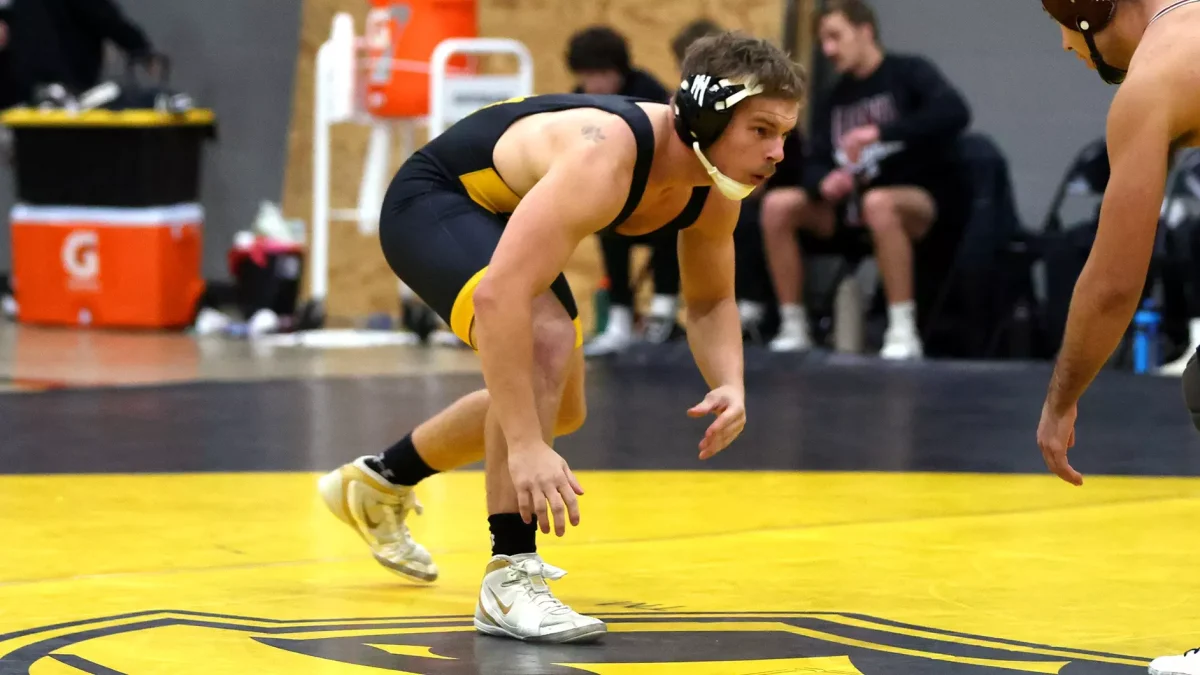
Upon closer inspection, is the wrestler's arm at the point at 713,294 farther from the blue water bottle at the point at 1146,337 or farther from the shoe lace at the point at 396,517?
the blue water bottle at the point at 1146,337

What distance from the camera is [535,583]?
306 cm

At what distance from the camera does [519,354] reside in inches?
113

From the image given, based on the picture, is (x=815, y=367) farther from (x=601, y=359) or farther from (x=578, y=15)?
(x=578, y=15)

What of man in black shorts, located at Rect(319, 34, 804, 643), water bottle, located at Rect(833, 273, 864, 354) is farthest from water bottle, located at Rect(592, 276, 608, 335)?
man in black shorts, located at Rect(319, 34, 804, 643)

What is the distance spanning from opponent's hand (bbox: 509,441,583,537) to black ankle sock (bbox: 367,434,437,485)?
2.41ft

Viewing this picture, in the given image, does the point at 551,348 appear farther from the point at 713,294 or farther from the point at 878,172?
the point at 878,172

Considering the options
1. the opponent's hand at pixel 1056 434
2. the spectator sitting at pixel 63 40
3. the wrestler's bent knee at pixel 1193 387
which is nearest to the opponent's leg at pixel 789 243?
the spectator sitting at pixel 63 40

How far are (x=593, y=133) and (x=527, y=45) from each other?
658 cm

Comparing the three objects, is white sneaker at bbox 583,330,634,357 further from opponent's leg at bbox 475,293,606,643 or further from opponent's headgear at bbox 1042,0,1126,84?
opponent's headgear at bbox 1042,0,1126,84

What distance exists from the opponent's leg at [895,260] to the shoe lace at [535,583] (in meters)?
4.47

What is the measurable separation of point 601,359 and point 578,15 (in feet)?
7.73

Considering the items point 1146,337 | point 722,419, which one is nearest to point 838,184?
point 1146,337

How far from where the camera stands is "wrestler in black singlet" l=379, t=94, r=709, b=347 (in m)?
3.08

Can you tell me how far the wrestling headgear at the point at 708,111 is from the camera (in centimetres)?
295
